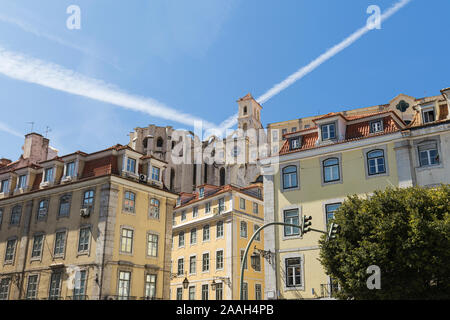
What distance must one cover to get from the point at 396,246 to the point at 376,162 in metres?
9.24

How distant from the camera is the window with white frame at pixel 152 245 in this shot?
3566 cm

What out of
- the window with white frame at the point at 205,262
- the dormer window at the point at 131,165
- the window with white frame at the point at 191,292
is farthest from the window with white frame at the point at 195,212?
the dormer window at the point at 131,165

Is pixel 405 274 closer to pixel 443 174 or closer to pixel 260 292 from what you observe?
pixel 443 174

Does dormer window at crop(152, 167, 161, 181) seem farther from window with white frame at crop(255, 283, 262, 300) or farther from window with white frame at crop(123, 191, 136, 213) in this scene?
window with white frame at crop(255, 283, 262, 300)

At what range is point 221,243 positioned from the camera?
4781 centimetres

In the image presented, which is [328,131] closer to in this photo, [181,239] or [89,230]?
[89,230]

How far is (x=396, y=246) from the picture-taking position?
2234 cm

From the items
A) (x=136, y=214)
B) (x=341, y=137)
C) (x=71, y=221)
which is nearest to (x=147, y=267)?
(x=136, y=214)

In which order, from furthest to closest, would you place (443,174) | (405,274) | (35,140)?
(35,140), (443,174), (405,274)

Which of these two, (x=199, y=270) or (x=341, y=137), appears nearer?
(x=341, y=137)

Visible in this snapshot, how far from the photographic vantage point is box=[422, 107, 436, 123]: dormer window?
99.0 feet

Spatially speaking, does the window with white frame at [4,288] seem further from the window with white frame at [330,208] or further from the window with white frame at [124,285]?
the window with white frame at [330,208]

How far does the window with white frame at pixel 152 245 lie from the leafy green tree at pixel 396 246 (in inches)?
615
